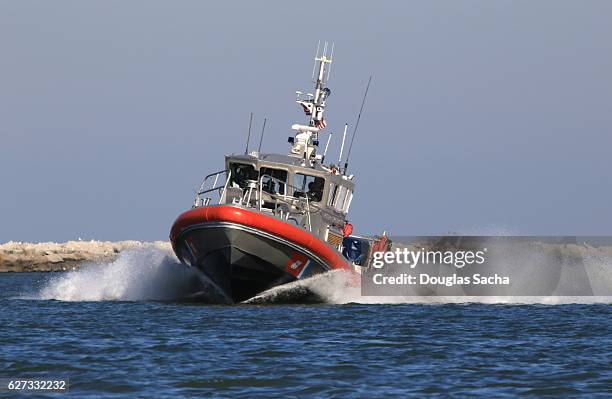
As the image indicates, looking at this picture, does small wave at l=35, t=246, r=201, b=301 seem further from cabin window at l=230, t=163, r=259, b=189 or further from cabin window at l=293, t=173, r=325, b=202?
cabin window at l=293, t=173, r=325, b=202

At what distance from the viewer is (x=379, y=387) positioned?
49.9ft

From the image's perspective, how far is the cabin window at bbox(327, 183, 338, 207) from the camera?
27992mm

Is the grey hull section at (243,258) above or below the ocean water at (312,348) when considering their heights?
above

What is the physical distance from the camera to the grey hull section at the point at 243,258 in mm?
24922

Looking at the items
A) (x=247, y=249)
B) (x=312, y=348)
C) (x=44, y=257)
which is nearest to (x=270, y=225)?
(x=247, y=249)

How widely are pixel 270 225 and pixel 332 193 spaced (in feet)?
12.5

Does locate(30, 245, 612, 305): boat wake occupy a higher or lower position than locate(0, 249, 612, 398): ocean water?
higher

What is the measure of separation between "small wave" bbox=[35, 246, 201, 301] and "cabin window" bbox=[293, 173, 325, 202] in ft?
13.4

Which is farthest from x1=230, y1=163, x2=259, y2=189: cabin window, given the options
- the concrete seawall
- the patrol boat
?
the concrete seawall

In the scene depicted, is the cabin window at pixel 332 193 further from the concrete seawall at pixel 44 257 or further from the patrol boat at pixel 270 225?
the concrete seawall at pixel 44 257

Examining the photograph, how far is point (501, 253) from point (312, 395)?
2157 cm

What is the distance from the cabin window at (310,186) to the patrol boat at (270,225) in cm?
2

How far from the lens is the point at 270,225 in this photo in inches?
973

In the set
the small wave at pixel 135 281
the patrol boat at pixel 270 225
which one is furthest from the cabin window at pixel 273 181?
the small wave at pixel 135 281
